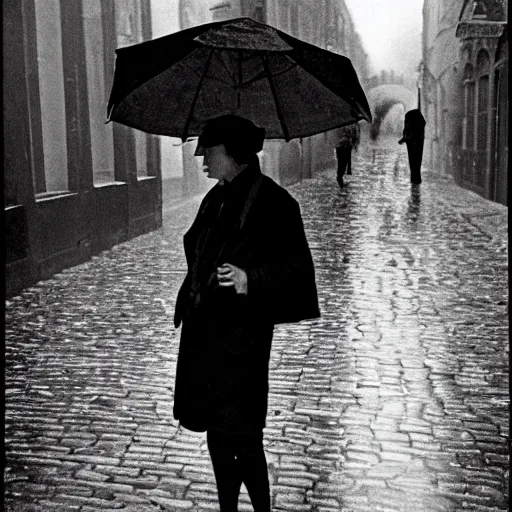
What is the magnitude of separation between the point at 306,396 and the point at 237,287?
2424 millimetres

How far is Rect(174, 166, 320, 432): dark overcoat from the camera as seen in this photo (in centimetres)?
304

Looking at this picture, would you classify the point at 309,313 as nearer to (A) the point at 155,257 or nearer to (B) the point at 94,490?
(B) the point at 94,490

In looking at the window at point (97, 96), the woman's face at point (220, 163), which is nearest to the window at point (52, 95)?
the window at point (97, 96)

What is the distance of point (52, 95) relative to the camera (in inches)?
427

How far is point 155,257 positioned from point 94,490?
284 inches

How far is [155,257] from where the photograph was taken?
1101 cm

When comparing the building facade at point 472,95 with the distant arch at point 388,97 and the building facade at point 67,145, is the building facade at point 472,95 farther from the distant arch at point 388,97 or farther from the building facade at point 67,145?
the distant arch at point 388,97

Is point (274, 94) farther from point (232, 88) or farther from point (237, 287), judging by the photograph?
point (237, 287)

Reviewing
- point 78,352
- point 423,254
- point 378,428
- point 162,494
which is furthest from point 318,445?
point 423,254

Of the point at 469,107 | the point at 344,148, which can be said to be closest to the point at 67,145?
the point at 344,148

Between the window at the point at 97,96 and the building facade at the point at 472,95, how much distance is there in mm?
7245

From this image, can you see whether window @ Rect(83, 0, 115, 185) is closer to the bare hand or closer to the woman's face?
the woman's face

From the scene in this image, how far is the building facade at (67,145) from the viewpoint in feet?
29.7

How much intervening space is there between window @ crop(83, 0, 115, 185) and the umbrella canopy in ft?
27.9
